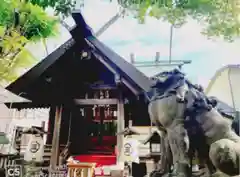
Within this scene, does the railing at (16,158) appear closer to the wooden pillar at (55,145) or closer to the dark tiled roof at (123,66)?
the wooden pillar at (55,145)

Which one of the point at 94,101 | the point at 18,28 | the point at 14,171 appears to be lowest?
the point at 14,171

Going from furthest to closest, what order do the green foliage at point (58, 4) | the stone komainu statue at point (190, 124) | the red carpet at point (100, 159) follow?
the red carpet at point (100, 159) → the green foliage at point (58, 4) → the stone komainu statue at point (190, 124)

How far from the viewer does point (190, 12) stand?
295 centimetres

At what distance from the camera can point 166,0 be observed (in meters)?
2.83

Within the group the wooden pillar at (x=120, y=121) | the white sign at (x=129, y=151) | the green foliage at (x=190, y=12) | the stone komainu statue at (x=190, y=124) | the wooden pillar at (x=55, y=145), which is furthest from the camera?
the wooden pillar at (x=55, y=145)

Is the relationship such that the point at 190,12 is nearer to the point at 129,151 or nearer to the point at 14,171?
the point at 129,151

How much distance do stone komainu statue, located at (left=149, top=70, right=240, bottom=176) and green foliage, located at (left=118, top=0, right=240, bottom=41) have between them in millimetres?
1505

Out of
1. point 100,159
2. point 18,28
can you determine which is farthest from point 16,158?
point 18,28

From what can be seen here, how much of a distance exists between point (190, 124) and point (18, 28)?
2453mm

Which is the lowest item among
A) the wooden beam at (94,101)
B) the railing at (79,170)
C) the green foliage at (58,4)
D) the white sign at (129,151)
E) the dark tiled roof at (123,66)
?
the railing at (79,170)

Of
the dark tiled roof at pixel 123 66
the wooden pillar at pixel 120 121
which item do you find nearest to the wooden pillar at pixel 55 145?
the wooden pillar at pixel 120 121

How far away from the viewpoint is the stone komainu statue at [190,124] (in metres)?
1.42

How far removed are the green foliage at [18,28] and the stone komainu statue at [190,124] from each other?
1.92 meters

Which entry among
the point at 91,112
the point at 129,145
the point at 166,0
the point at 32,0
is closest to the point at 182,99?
the point at 166,0
